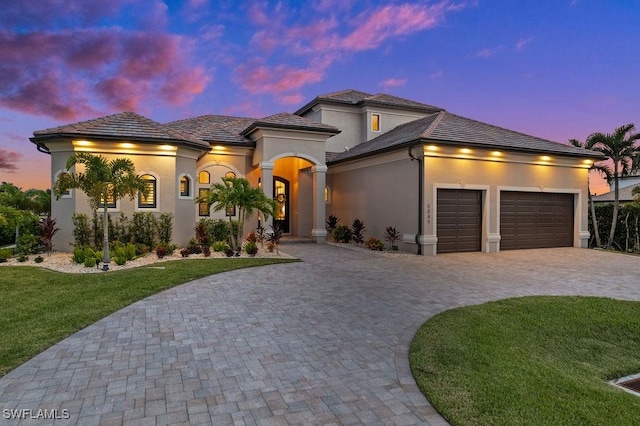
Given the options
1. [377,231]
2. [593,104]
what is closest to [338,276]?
[377,231]

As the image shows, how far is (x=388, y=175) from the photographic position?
1574 cm

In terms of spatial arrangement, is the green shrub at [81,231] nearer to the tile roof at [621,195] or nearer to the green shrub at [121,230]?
the green shrub at [121,230]

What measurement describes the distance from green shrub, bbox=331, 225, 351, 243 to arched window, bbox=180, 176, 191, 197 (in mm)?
7163

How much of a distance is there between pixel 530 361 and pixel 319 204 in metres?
13.5

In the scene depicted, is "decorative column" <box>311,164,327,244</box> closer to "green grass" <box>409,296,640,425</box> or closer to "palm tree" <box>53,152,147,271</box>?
"palm tree" <box>53,152,147,271</box>

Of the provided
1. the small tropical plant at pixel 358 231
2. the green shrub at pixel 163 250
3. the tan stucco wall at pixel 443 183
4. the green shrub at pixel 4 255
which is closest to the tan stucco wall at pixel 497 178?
the tan stucco wall at pixel 443 183

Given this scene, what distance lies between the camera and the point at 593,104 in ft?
61.6

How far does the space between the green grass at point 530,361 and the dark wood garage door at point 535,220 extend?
8834 mm

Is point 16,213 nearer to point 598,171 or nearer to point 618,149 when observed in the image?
point 598,171

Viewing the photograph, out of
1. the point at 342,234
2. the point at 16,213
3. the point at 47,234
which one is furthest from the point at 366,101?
the point at 16,213

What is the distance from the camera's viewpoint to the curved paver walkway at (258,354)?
331cm

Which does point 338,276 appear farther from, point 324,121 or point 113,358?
point 324,121

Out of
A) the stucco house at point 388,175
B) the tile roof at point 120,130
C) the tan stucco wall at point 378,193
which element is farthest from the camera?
the tan stucco wall at point 378,193

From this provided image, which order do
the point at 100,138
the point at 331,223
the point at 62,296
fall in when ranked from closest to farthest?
the point at 62,296
the point at 100,138
the point at 331,223
